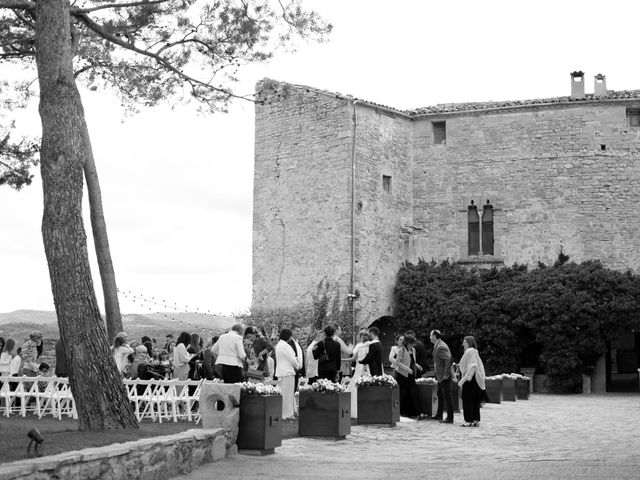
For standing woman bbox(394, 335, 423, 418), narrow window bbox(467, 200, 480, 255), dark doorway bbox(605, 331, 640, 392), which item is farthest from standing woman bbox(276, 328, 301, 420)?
dark doorway bbox(605, 331, 640, 392)

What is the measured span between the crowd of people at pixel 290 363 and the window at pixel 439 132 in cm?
1561

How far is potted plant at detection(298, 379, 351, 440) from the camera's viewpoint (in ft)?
44.4

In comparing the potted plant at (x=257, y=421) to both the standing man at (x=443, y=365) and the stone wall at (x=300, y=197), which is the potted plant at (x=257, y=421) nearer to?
the standing man at (x=443, y=365)

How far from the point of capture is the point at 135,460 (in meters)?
9.35

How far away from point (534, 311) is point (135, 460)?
22.3m

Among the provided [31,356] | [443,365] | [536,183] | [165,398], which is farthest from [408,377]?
[536,183]

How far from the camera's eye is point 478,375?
16203mm

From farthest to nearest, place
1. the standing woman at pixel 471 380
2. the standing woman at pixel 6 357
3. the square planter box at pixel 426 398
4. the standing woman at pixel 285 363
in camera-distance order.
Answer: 1. the standing woman at pixel 6 357
2. the square planter box at pixel 426 398
3. the standing woman at pixel 471 380
4. the standing woman at pixel 285 363

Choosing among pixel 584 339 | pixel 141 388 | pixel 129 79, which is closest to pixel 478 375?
pixel 141 388

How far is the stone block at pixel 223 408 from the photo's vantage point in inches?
461

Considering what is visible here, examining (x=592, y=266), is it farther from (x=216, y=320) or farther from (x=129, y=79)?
(x=129, y=79)

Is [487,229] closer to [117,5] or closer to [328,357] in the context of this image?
[328,357]

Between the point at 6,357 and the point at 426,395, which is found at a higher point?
the point at 6,357

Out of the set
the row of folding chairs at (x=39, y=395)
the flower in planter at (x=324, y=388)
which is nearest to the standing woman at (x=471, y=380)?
the flower in planter at (x=324, y=388)
